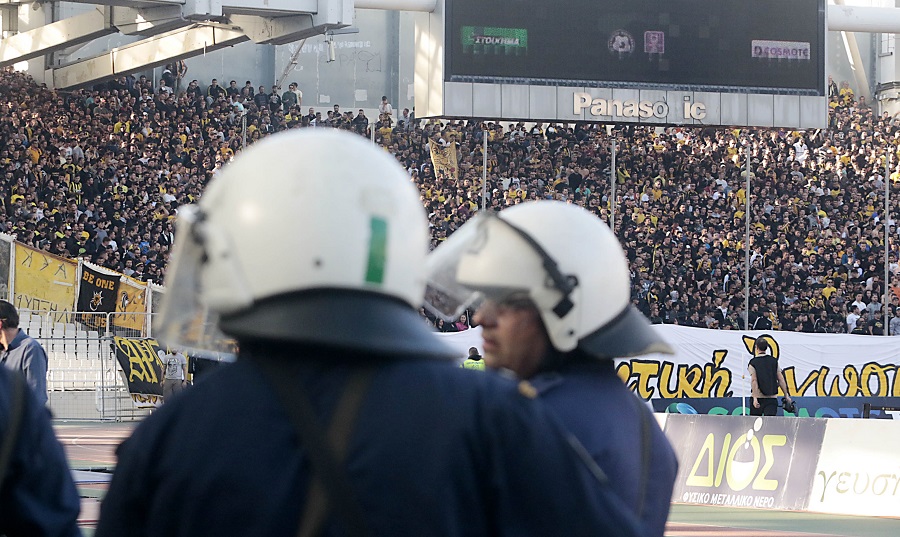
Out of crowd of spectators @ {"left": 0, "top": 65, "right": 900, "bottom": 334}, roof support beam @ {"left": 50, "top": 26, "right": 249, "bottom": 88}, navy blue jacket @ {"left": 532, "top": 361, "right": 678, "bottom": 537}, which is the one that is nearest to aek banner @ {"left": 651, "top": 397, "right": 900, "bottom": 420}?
crowd of spectators @ {"left": 0, "top": 65, "right": 900, "bottom": 334}

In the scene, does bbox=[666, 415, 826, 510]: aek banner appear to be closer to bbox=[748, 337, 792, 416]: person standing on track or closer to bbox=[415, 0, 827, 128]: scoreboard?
bbox=[748, 337, 792, 416]: person standing on track

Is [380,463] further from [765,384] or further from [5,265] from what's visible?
[5,265]

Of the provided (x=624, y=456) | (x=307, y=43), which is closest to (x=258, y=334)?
(x=624, y=456)

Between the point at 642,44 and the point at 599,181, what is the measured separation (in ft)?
15.4

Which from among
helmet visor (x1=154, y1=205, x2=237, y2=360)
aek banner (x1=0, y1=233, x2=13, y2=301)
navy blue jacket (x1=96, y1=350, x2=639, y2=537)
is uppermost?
aek banner (x1=0, y1=233, x2=13, y2=301)

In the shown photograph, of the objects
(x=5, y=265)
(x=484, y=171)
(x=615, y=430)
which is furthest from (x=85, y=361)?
(x=615, y=430)

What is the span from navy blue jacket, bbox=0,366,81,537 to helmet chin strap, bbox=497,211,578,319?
108 centimetres

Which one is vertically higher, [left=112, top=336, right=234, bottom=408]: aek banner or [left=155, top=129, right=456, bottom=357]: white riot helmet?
[left=155, top=129, right=456, bottom=357]: white riot helmet

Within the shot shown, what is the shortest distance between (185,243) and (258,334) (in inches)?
11.7

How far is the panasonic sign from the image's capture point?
94.7ft

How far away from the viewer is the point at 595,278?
315 cm

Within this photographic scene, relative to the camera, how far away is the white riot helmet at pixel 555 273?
3.03 meters

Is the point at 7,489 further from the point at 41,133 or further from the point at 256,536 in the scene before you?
the point at 41,133

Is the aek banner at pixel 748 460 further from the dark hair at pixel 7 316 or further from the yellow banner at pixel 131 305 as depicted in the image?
the yellow banner at pixel 131 305
